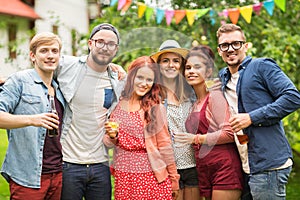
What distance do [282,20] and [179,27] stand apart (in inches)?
55.5

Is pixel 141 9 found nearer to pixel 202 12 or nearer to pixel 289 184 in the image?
pixel 202 12

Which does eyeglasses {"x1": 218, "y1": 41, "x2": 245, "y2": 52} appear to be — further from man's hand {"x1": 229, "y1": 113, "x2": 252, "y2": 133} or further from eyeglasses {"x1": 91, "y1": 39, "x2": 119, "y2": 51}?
eyeglasses {"x1": 91, "y1": 39, "x2": 119, "y2": 51}

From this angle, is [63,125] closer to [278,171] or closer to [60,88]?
[60,88]

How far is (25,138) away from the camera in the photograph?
2734 mm

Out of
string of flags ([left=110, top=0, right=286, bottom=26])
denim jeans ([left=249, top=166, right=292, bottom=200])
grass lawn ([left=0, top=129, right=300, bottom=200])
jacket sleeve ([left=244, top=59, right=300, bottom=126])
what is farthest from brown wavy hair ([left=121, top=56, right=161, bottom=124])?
grass lawn ([left=0, top=129, right=300, bottom=200])

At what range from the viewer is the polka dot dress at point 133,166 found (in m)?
2.73

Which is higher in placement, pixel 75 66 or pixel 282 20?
pixel 282 20

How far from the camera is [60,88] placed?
113 inches

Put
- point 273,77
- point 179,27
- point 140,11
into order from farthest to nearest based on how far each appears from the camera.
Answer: point 179,27 < point 140,11 < point 273,77

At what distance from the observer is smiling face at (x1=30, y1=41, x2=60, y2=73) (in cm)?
277

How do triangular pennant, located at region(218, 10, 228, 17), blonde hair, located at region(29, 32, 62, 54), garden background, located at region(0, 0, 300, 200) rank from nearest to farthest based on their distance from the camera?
1. blonde hair, located at region(29, 32, 62, 54)
2. triangular pennant, located at region(218, 10, 228, 17)
3. garden background, located at region(0, 0, 300, 200)

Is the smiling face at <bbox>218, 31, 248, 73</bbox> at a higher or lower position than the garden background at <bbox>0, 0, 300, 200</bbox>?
lower

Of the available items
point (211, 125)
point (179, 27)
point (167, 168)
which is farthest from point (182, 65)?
point (179, 27)

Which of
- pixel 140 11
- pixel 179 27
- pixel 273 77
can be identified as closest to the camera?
pixel 273 77
